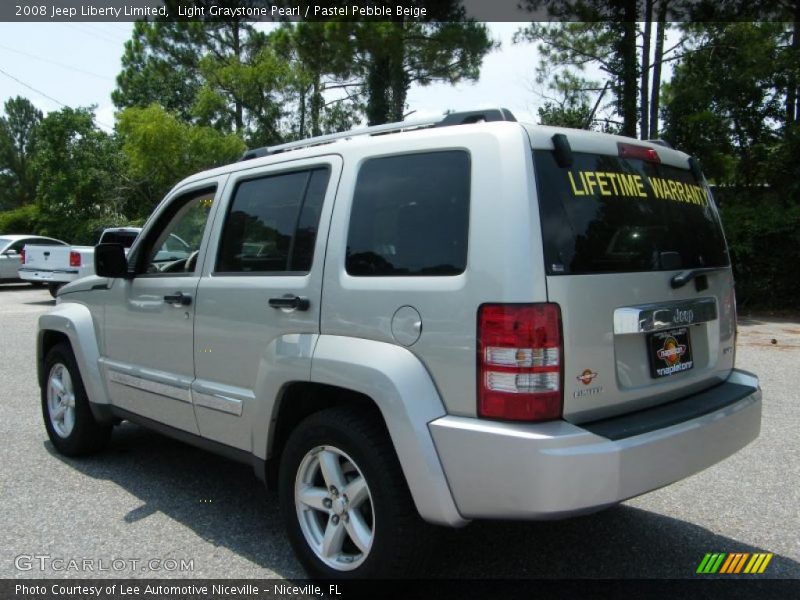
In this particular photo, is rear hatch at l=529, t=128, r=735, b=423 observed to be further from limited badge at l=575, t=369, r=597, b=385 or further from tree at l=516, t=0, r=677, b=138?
tree at l=516, t=0, r=677, b=138

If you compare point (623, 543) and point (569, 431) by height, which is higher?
point (569, 431)

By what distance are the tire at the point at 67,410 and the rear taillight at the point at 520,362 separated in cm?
332

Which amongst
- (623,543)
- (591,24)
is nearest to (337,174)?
(623,543)

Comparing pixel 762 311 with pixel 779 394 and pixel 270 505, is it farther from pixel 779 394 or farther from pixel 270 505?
pixel 270 505

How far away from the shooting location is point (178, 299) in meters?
3.81

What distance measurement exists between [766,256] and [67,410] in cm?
1341

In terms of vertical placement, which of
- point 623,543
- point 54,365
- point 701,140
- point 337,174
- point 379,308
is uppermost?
point 701,140

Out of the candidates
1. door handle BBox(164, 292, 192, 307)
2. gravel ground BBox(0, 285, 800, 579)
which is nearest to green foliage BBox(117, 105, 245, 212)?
gravel ground BBox(0, 285, 800, 579)

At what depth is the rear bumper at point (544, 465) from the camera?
7.86ft

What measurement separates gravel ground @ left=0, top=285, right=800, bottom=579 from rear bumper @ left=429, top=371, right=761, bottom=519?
819mm

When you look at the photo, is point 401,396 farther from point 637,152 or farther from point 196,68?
point 196,68

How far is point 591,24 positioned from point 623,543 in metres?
16.4

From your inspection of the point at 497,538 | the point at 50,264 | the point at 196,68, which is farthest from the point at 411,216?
the point at 196,68

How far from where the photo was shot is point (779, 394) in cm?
693
